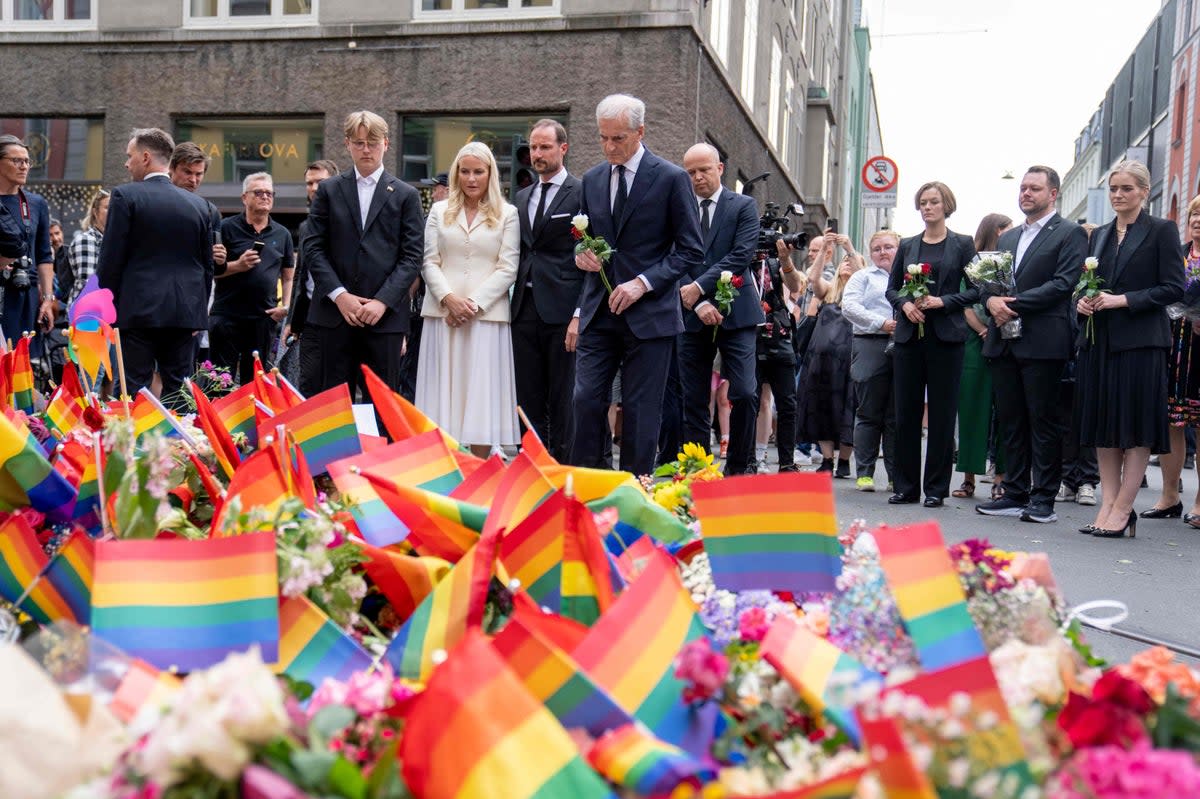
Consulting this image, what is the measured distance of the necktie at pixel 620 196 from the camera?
6.19m

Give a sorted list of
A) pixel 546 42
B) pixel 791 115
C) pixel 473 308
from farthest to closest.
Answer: pixel 791 115 < pixel 546 42 < pixel 473 308

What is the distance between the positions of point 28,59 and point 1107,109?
203ft

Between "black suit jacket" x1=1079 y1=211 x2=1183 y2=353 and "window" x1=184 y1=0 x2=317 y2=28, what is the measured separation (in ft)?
40.7

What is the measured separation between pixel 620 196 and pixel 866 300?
3.83 metres

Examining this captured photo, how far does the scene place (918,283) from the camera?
A: 795cm

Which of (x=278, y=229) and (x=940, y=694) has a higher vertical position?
(x=278, y=229)

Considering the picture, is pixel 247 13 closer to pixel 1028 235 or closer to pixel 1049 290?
pixel 1028 235

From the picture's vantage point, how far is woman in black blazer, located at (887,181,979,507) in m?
7.96

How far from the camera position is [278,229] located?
363 inches

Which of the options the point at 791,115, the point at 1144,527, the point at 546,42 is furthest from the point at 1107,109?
the point at 1144,527

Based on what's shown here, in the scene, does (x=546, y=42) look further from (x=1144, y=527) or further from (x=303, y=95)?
(x=1144, y=527)

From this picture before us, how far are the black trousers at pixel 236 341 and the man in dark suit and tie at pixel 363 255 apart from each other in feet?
7.19

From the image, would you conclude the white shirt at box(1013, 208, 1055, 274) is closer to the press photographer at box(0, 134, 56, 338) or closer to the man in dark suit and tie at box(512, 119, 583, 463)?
the man in dark suit and tie at box(512, 119, 583, 463)

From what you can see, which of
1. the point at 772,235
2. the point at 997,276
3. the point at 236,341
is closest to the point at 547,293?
the point at 997,276
